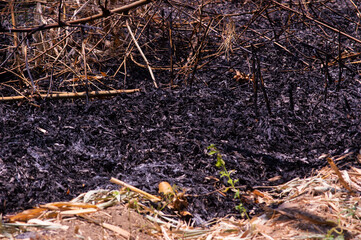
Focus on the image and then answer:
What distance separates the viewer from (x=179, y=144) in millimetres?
3129

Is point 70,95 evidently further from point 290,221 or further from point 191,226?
point 290,221

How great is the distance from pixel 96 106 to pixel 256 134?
1.51 meters

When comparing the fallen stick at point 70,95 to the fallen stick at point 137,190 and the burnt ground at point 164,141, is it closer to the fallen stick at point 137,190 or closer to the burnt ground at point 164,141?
the burnt ground at point 164,141

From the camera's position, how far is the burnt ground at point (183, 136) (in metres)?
2.67

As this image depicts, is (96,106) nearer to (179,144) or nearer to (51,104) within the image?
(51,104)

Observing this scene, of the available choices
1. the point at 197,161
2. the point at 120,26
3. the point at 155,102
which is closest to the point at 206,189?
the point at 197,161

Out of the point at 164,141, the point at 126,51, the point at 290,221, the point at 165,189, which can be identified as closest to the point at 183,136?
the point at 164,141

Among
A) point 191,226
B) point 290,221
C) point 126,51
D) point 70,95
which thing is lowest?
point 191,226

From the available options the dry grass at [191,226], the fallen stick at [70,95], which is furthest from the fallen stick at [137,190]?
the fallen stick at [70,95]

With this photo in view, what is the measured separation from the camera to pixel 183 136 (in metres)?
3.24

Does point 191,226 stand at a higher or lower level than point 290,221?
lower

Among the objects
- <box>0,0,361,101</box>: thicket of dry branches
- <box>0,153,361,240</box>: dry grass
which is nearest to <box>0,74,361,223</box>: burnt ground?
<box>0,153,361,240</box>: dry grass

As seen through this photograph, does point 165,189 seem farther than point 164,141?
No

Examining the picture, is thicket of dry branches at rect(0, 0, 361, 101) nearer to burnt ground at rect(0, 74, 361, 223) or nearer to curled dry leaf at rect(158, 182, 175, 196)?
burnt ground at rect(0, 74, 361, 223)
